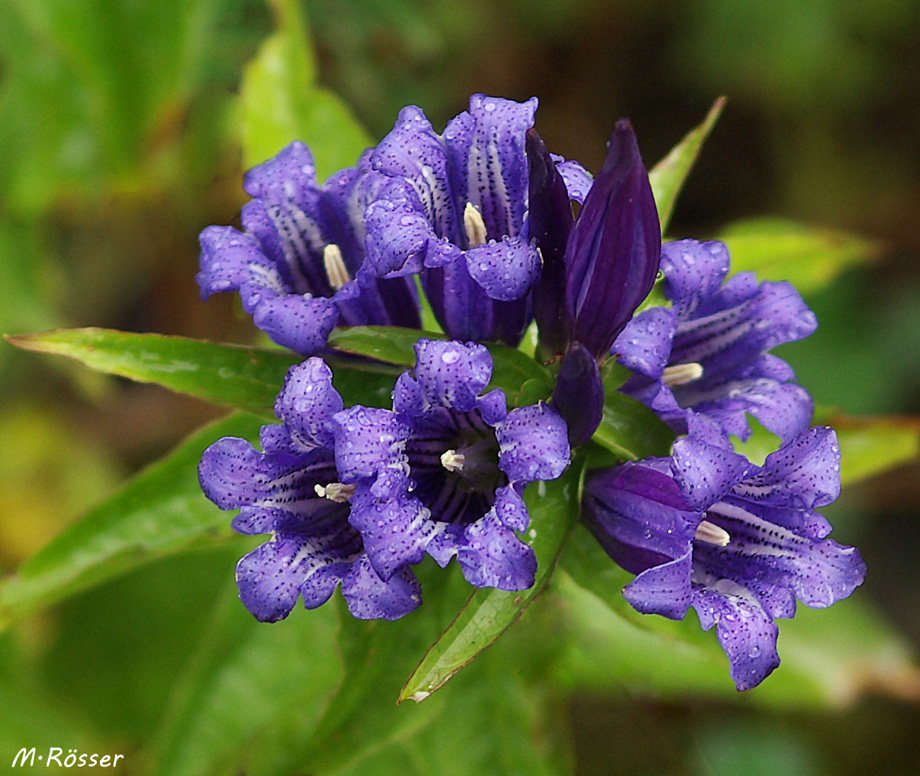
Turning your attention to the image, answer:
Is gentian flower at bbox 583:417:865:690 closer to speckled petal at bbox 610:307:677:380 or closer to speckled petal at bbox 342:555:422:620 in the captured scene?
speckled petal at bbox 610:307:677:380

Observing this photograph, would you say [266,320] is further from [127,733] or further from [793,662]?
[127,733]

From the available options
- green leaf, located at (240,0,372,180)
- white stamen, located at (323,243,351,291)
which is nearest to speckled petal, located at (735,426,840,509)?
white stamen, located at (323,243,351,291)

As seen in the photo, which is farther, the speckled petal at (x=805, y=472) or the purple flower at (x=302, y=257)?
the purple flower at (x=302, y=257)

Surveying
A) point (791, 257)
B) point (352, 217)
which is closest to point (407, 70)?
point (791, 257)

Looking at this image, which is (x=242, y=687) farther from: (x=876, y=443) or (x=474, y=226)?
(x=876, y=443)

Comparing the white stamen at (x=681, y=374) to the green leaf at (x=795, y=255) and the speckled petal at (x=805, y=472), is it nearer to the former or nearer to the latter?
the speckled petal at (x=805, y=472)

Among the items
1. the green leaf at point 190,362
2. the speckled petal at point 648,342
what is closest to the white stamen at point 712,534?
the speckled petal at point 648,342
